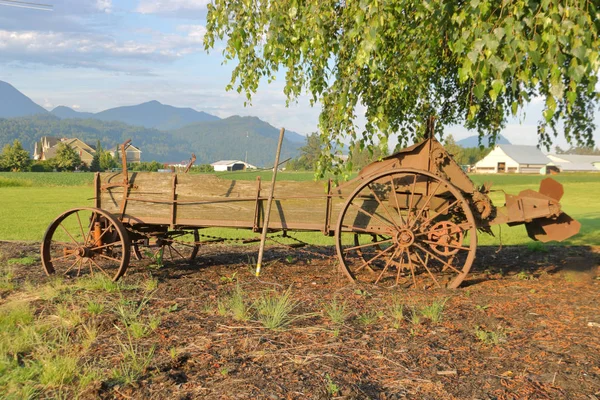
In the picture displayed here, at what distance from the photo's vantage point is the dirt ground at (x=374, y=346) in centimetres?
342

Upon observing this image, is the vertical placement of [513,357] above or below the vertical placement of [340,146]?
below

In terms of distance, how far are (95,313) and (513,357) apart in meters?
3.71

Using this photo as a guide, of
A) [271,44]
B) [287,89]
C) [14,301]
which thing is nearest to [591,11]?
[271,44]

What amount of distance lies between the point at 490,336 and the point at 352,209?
2532 millimetres

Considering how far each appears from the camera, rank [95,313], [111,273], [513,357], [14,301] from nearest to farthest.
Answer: [513,357], [95,313], [14,301], [111,273]

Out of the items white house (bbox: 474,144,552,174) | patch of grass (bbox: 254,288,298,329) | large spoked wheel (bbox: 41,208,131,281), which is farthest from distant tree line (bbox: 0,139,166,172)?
white house (bbox: 474,144,552,174)

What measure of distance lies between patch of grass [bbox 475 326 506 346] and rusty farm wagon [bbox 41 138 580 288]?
5.22 feet

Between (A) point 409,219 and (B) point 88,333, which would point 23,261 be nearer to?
(B) point 88,333

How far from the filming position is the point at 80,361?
3.80 metres

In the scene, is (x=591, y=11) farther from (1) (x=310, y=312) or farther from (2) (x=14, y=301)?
(2) (x=14, y=301)

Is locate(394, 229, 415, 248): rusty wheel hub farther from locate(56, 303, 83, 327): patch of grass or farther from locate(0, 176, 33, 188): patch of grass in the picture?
locate(0, 176, 33, 188): patch of grass

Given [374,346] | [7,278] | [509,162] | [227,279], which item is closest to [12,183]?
[7,278]

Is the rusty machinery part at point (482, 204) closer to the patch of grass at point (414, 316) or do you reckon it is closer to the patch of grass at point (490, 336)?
the patch of grass at point (414, 316)

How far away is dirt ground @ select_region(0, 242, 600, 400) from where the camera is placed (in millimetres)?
3424
